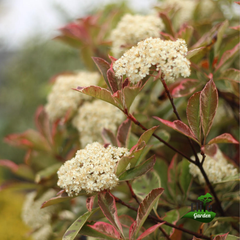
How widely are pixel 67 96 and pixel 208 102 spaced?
1.40 feet

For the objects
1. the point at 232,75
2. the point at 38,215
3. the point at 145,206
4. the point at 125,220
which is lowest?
the point at 38,215

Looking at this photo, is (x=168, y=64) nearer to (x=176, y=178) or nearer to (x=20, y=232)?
(x=176, y=178)

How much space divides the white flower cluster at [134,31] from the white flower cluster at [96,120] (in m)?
0.15

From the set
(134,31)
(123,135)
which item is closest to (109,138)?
(123,135)

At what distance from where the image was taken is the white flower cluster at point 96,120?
655 millimetres

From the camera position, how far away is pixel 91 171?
40 centimetres

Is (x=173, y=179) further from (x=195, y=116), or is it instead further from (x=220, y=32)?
(x=220, y=32)

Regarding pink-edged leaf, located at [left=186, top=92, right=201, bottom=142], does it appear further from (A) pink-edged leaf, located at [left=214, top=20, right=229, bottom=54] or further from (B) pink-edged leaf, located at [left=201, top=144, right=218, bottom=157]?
(A) pink-edged leaf, located at [left=214, top=20, right=229, bottom=54]

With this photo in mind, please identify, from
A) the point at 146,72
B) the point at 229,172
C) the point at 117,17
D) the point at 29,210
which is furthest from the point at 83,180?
the point at 117,17

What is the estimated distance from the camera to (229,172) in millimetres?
525

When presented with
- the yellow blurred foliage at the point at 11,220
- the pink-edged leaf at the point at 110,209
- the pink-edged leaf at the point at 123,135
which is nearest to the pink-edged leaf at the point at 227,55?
the pink-edged leaf at the point at 123,135

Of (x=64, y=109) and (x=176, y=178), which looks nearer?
(x=176, y=178)

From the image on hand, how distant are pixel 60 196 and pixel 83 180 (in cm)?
6

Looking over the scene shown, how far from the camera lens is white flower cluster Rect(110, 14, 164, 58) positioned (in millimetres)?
620
